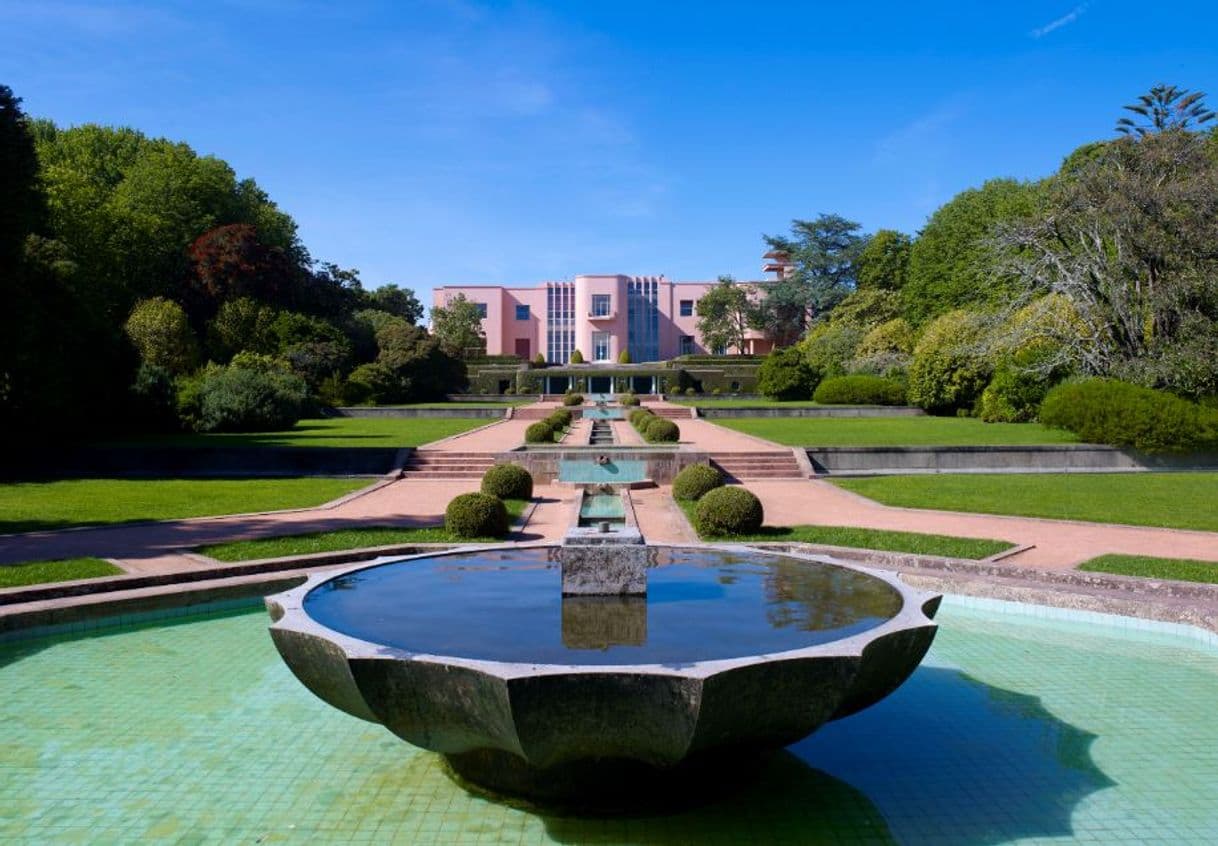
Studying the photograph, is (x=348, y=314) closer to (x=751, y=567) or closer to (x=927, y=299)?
(x=927, y=299)

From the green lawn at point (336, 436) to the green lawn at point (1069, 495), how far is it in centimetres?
1208

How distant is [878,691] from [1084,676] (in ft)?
9.13

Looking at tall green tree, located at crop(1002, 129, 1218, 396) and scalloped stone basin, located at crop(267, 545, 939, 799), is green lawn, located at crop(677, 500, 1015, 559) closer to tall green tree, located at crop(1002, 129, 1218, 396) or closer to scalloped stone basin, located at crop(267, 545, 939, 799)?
scalloped stone basin, located at crop(267, 545, 939, 799)

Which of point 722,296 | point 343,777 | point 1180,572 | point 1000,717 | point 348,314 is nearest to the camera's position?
point 343,777

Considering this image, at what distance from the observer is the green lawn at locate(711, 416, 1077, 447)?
22906 millimetres

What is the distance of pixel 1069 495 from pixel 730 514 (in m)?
7.68

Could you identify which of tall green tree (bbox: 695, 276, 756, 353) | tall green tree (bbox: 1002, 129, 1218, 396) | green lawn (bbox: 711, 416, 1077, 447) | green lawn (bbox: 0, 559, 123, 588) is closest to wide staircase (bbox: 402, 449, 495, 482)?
green lawn (bbox: 711, 416, 1077, 447)

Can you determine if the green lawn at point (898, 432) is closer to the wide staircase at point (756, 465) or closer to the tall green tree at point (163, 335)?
the wide staircase at point (756, 465)

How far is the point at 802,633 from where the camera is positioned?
16.3 ft

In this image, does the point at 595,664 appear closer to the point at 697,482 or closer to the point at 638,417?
the point at 697,482

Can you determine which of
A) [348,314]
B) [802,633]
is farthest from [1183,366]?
[348,314]

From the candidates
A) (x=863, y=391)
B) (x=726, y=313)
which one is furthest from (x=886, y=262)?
(x=863, y=391)

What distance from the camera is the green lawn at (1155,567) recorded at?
8.56 m

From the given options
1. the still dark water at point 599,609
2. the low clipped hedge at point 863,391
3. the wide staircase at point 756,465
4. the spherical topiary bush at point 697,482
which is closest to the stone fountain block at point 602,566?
the still dark water at point 599,609
